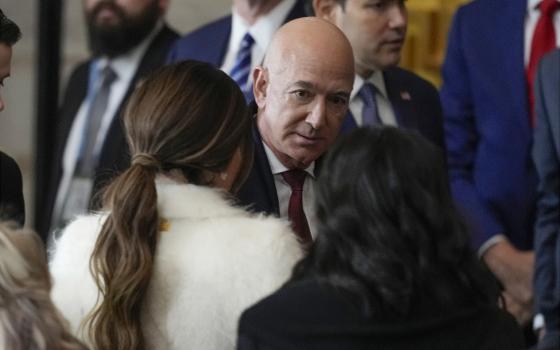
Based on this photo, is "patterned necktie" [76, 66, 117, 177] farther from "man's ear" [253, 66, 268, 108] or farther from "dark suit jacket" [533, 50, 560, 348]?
"dark suit jacket" [533, 50, 560, 348]

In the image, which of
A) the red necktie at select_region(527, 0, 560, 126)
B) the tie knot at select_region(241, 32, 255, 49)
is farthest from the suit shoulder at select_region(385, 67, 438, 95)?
the tie knot at select_region(241, 32, 255, 49)

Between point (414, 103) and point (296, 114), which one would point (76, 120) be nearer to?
point (414, 103)

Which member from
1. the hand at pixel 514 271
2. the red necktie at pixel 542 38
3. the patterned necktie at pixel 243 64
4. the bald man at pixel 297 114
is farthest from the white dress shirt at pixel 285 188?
the red necktie at pixel 542 38

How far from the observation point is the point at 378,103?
17.6ft

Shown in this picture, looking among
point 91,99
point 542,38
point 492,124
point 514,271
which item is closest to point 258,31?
point 492,124

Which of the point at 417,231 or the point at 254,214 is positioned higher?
the point at 417,231

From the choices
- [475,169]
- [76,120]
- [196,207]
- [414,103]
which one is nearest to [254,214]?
[196,207]

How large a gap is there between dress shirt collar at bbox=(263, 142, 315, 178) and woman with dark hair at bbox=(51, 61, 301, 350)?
22.7 inches

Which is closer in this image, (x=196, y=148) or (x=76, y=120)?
(x=196, y=148)

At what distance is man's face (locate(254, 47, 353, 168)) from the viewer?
4508mm

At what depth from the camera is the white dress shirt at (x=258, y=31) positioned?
5758mm

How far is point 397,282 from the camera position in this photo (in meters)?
3.30

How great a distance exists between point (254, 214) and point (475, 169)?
1827 millimetres

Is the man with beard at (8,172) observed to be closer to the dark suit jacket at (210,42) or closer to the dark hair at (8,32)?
the dark hair at (8,32)
